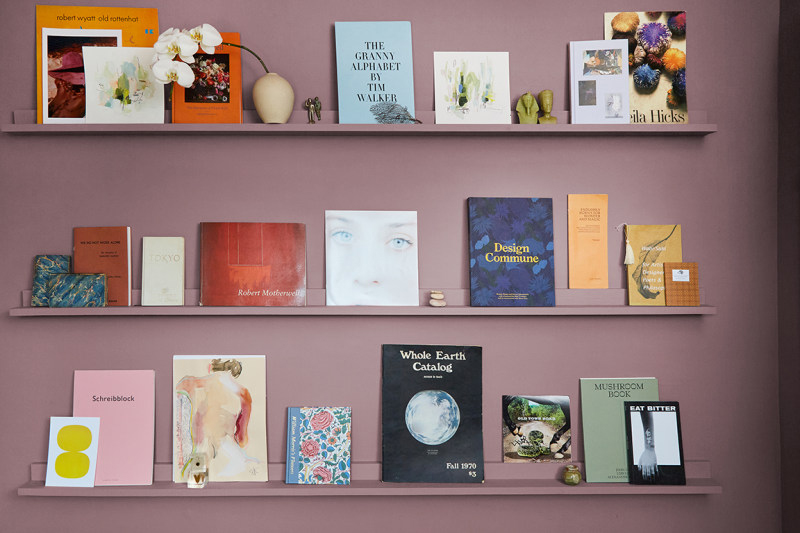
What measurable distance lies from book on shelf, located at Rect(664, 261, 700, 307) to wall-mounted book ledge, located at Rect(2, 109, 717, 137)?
0.48m

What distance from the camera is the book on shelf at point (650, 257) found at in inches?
83.0

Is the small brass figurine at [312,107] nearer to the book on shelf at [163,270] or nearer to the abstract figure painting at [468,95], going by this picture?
the abstract figure painting at [468,95]

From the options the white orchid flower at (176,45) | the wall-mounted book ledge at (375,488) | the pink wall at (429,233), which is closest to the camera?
the white orchid flower at (176,45)

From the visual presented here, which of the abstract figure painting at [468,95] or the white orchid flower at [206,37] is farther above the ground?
the white orchid flower at [206,37]

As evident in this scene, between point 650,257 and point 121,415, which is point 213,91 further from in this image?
point 650,257

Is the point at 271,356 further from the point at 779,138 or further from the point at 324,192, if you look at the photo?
the point at 779,138

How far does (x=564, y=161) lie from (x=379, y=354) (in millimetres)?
969

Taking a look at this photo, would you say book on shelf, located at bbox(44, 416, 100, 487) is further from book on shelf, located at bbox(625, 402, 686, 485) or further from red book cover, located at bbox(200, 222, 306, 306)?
book on shelf, located at bbox(625, 402, 686, 485)

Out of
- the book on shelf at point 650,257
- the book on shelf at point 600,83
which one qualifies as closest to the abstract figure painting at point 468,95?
the book on shelf at point 600,83

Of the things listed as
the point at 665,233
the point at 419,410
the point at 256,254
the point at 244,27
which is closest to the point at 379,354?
the point at 419,410

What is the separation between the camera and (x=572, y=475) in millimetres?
2025

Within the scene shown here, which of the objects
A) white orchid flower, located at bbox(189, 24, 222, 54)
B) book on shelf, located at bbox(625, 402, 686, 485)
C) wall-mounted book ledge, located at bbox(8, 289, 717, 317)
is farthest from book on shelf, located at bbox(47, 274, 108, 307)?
book on shelf, located at bbox(625, 402, 686, 485)

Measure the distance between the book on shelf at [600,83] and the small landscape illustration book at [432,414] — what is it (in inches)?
36.8

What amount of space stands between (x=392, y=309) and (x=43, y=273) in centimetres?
122
